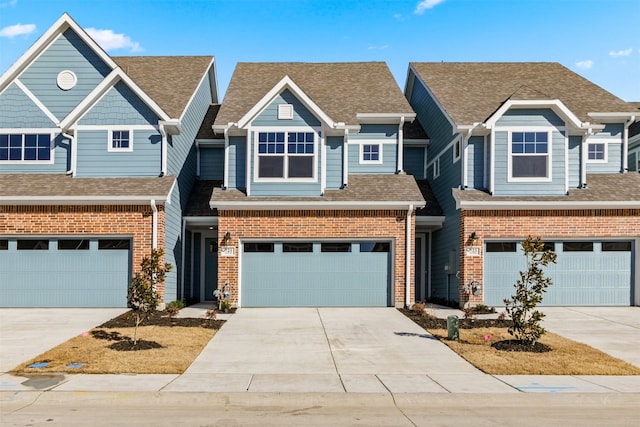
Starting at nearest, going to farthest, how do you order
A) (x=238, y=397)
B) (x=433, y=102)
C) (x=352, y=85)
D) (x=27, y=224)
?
(x=238, y=397), (x=27, y=224), (x=433, y=102), (x=352, y=85)

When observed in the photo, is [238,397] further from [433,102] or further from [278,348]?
[433,102]

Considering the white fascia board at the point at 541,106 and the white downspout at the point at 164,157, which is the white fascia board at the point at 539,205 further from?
the white downspout at the point at 164,157

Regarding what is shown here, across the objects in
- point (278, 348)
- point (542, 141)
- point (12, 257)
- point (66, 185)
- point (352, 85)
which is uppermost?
point (352, 85)

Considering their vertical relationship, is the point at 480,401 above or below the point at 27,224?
below

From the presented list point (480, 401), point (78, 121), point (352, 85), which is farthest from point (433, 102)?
point (480, 401)

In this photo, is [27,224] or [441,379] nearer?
[441,379]

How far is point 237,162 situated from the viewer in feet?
70.2

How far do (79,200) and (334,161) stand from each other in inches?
336

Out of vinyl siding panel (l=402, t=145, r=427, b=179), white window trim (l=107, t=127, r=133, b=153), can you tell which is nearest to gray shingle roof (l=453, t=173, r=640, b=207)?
vinyl siding panel (l=402, t=145, r=427, b=179)

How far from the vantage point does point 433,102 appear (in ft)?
79.9

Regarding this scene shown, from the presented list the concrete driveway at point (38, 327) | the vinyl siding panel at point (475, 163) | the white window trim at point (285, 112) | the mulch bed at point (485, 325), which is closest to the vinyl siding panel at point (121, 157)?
the white window trim at point (285, 112)

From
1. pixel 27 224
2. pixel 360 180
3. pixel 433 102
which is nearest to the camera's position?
pixel 27 224

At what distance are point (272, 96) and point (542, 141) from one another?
30.1 ft

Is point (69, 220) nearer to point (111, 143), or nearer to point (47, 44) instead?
point (111, 143)
